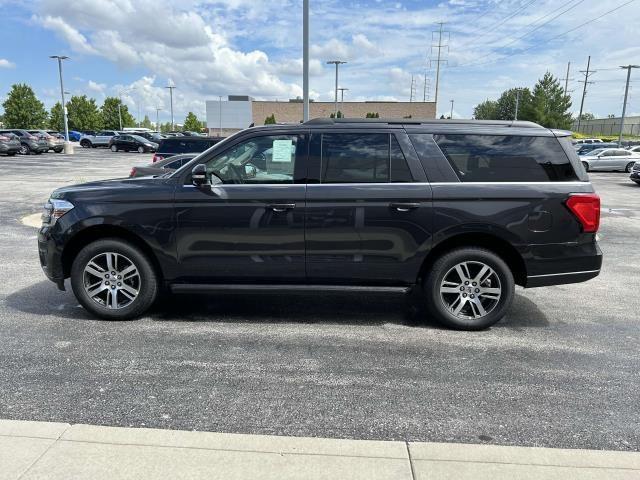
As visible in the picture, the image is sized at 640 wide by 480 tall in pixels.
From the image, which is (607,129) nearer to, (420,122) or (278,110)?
(278,110)

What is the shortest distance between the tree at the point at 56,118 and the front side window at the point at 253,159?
8490cm

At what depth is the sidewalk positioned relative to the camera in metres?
2.62

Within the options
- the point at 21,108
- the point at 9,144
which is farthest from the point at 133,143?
the point at 21,108

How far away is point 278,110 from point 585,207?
88.7 m

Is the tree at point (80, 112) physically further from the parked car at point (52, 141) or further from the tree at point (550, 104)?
the tree at point (550, 104)

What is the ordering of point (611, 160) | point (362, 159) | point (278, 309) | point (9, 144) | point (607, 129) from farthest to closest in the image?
point (607, 129) < point (9, 144) < point (611, 160) < point (278, 309) < point (362, 159)

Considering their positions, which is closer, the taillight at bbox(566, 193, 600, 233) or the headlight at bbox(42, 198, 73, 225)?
the taillight at bbox(566, 193, 600, 233)

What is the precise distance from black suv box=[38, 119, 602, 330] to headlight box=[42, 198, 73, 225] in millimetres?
15

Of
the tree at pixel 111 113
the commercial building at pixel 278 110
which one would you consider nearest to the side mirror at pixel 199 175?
the commercial building at pixel 278 110

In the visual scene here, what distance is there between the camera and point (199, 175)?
465cm

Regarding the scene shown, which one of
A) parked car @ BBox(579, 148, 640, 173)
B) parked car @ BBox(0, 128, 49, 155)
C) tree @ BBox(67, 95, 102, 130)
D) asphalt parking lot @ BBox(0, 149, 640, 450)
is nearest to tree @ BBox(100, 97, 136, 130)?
tree @ BBox(67, 95, 102, 130)

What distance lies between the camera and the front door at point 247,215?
4.65 meters

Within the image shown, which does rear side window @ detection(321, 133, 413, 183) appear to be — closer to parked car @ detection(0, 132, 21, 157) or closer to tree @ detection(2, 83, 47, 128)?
parked car @ detection(0, 132, 21, 157)

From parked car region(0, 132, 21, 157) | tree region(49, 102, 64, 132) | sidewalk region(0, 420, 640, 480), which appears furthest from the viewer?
tree region(49, 102, 64, 132)
